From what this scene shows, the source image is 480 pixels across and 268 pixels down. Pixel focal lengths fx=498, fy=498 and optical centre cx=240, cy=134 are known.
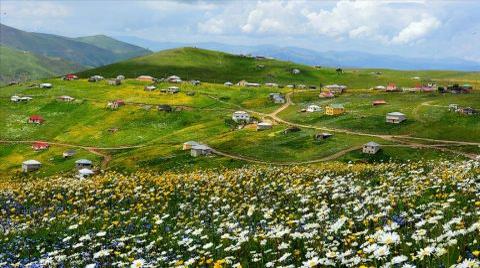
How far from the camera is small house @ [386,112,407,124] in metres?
116

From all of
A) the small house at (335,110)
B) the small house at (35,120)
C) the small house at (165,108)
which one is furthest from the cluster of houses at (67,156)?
the small house at (335,110)

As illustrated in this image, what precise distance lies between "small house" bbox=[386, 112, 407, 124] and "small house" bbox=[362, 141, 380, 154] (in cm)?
2556

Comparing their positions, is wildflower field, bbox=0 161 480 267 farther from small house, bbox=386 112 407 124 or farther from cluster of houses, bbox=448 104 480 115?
cluster of houses, bbox=448 104 480 115

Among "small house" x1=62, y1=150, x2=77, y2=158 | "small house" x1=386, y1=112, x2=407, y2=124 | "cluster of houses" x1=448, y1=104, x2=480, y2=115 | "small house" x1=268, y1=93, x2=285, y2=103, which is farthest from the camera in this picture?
"small house" x1=268, y1=93, x2=285, y2=103

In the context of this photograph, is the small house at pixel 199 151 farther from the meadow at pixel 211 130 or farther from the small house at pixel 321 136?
the small house at pixel 321 136

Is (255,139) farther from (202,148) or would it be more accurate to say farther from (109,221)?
(109,221)

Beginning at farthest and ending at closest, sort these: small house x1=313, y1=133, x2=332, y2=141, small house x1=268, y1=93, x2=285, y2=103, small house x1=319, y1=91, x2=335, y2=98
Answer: small house x1=319, y1=91, x2=335, y2=98 → small house x1=268, y1=93, x2=285, y2=103 → small house x1=313, y1=133, x2=332, y2=141

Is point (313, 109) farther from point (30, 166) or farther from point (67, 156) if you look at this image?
point (30, 166)

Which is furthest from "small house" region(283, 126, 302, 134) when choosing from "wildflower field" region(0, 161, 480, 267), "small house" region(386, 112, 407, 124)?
"wildflower field" region(0, 161, 480, 267)

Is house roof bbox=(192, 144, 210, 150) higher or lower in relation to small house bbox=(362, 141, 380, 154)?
lower

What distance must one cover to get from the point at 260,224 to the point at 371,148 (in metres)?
75.7

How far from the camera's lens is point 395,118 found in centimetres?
11644

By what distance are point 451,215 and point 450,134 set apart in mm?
93583

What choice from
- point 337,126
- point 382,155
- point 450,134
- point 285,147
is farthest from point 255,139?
point 450,134
